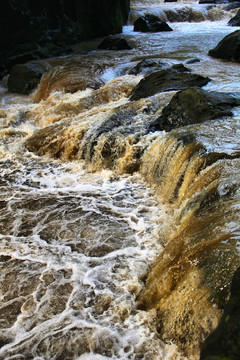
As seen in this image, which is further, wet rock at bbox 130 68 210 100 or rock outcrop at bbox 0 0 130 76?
rock outcrop at bbox 0 0 130 76

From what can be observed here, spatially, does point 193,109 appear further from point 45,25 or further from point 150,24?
point 150,24

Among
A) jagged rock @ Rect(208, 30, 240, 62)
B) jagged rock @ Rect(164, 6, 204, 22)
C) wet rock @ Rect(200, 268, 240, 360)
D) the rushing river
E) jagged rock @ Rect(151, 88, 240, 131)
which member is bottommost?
the rushing river

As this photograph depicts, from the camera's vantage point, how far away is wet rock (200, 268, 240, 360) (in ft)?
4.83

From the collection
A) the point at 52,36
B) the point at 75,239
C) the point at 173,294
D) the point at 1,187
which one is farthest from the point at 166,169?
the point at 52,36

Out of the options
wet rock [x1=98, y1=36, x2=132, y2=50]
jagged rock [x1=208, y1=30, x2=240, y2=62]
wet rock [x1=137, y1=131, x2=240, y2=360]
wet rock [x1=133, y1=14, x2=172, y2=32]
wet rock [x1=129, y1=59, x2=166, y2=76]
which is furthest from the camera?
wet rock [x1=133, y1=14, x2=172, y2=32]

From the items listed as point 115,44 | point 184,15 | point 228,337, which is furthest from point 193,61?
point 184,15

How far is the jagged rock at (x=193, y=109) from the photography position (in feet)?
18.5

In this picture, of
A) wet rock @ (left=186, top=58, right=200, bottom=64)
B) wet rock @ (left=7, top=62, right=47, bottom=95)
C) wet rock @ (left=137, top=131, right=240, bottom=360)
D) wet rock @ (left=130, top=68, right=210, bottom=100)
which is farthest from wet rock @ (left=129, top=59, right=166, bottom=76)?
wet rock @ (left=137, top=131, right=240, bottom=360)

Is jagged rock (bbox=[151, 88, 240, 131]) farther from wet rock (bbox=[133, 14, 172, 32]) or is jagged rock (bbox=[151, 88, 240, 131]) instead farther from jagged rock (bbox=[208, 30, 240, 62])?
wet rock (bbox=[133, 14, 172, 32])

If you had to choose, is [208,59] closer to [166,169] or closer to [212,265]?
[166,169]

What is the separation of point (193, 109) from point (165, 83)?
2481 mm

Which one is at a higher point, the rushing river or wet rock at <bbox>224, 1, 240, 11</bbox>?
wet rock at <bbox>224, 1, 240, 11</bbox>

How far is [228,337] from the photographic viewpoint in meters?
1.52

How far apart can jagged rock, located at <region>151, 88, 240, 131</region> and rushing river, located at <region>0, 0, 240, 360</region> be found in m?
0.31
